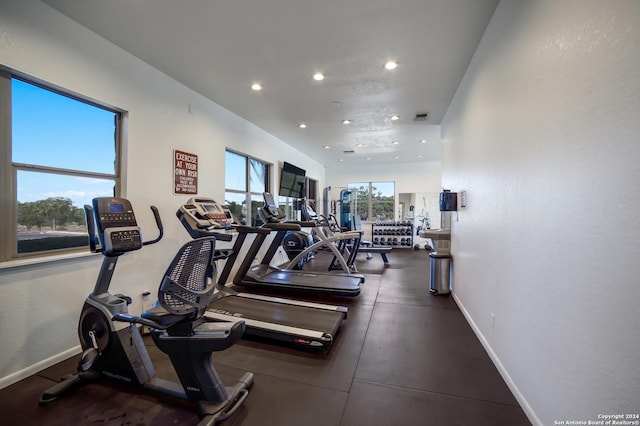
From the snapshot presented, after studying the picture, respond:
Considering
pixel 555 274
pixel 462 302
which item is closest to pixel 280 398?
pixel 555 274

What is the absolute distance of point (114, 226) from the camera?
2.14m

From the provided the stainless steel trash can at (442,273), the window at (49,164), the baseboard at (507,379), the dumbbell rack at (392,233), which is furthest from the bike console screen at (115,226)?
the dumbbell rack at (392,233)

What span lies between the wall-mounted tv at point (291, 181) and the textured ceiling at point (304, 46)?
1.99 m

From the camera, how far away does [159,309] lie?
1.71 meters

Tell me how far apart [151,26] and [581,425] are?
427cm

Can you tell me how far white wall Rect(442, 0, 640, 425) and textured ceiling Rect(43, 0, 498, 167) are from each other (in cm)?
67

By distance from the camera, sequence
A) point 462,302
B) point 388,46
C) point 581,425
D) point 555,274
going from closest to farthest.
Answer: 1. point 581,425
2. point 555,274
3. point 388,46
4. point 462,302

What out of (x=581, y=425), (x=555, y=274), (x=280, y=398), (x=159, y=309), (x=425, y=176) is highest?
(x=425, y=176)

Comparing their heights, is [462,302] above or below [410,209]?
below

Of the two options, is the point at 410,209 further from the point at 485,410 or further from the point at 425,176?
the point at 485,410

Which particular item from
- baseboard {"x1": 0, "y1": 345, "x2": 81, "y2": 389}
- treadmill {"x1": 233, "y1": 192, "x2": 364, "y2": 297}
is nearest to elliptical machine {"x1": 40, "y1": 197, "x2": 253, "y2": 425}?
baseboard {"x1": 0, "y1": 345, "x2": 81, "y2": 389}

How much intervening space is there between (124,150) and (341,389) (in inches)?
130

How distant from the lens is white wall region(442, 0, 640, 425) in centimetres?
106

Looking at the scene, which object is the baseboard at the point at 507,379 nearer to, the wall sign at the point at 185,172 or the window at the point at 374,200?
the wall sign at the point at 185,172
